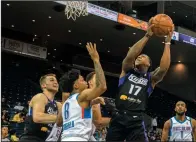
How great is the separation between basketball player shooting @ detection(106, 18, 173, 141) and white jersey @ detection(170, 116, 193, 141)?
246 cm

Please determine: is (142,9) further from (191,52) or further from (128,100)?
(128,100)

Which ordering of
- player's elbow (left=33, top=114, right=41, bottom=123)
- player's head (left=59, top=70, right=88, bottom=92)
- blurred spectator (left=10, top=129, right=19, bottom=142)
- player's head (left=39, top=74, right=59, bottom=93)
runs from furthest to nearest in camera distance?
blurred spectator (left=10, top=129, right=19, bottom=142)
player's head (left=39, top=74, right=59, bottom=93)
player's elbow (left=33, top=114, right=41, bottom=123)
player's head (left=59, top=70, right=88, bottom=92)

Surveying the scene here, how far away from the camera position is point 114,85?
21.9 metres

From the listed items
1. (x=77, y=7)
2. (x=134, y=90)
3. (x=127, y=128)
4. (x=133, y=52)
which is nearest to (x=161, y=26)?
(x=133, y=52)

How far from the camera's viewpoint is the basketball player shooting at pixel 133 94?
15.7ft

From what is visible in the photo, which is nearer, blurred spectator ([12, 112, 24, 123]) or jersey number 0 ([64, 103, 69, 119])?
jersey number 0 ([64, 103, 69, 119])

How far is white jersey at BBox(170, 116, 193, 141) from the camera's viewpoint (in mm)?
7176

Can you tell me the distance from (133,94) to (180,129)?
2.72 metres

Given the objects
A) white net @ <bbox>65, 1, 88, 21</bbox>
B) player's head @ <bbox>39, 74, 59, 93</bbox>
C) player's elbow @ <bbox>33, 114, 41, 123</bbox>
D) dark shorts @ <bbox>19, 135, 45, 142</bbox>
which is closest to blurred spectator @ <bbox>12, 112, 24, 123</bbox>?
white net @ <bbox>65, 1, 88, 21</bbox>

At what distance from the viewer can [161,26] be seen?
5238 mm

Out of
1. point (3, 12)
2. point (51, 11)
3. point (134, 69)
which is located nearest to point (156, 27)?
point (134, 69)

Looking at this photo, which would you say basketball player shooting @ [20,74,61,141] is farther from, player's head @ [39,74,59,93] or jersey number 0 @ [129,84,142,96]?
jersey number 0 @ [129,84,142,96]

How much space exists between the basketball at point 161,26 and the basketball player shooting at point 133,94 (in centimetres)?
17

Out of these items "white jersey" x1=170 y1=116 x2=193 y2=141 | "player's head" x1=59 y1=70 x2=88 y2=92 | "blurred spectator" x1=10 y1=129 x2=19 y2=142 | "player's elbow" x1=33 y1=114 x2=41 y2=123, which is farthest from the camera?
"blurred spectator" x1=10 y1=129 x2=19 y2=142
